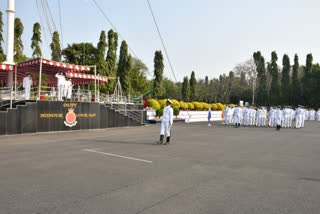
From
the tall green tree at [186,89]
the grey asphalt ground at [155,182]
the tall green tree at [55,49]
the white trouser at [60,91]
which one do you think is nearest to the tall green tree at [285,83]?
the tall green tree at [186,89]

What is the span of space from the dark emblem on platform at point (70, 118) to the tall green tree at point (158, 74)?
31237 millimetres

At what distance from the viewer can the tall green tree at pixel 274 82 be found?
2372 inches

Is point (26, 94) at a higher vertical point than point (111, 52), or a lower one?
lower

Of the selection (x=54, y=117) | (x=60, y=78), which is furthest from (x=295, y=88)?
(x=54, y=117)

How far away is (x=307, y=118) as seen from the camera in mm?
47562

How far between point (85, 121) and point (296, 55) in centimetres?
5494

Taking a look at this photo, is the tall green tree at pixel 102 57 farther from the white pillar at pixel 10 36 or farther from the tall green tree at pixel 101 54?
the white pillar at pixel 10 36

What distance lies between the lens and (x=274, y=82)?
61812mm

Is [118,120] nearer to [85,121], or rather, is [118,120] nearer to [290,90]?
[85,121]

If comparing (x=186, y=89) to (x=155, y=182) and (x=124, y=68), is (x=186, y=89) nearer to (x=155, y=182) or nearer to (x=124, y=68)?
(x=124, y=68)

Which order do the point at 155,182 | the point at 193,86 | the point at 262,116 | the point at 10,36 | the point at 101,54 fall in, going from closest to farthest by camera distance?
the point at 155,182
the point at 10,36
the point at 262,116
the point at 101,54
the point at 193,86

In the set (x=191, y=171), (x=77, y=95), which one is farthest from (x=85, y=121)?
(x=191, y=171)

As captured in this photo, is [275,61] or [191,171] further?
[275,61]

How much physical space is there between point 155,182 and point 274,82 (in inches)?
2382
